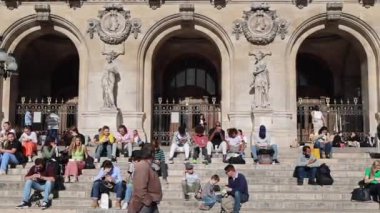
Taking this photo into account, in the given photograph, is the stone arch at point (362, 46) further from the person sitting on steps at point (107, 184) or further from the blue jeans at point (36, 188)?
the blue jeans at point (36, 188)

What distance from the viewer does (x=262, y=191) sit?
13.7 m

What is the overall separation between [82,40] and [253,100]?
7099mm

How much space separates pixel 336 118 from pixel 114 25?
9644mm

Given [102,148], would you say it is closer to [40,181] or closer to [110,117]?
[110,117]

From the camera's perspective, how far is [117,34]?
2095cm

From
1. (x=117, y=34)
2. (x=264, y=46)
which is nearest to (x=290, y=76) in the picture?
(x=264, y=46)

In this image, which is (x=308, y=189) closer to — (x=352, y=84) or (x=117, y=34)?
(x=117, y=34)

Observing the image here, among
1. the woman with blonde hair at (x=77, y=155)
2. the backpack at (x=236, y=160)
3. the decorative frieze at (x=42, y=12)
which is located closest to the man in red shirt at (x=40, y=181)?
the woman with blonde hair at (x=77, y=155)

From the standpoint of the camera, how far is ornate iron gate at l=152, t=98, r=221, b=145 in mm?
21859

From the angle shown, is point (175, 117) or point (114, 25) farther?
point (175, 117)

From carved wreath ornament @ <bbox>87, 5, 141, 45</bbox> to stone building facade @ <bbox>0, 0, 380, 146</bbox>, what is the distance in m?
0.04

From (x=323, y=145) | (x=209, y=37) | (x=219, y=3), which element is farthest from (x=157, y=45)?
(x=323, y=145)

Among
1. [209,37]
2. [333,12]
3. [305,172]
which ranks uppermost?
[333,12]

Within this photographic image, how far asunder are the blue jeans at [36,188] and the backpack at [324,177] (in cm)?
664
